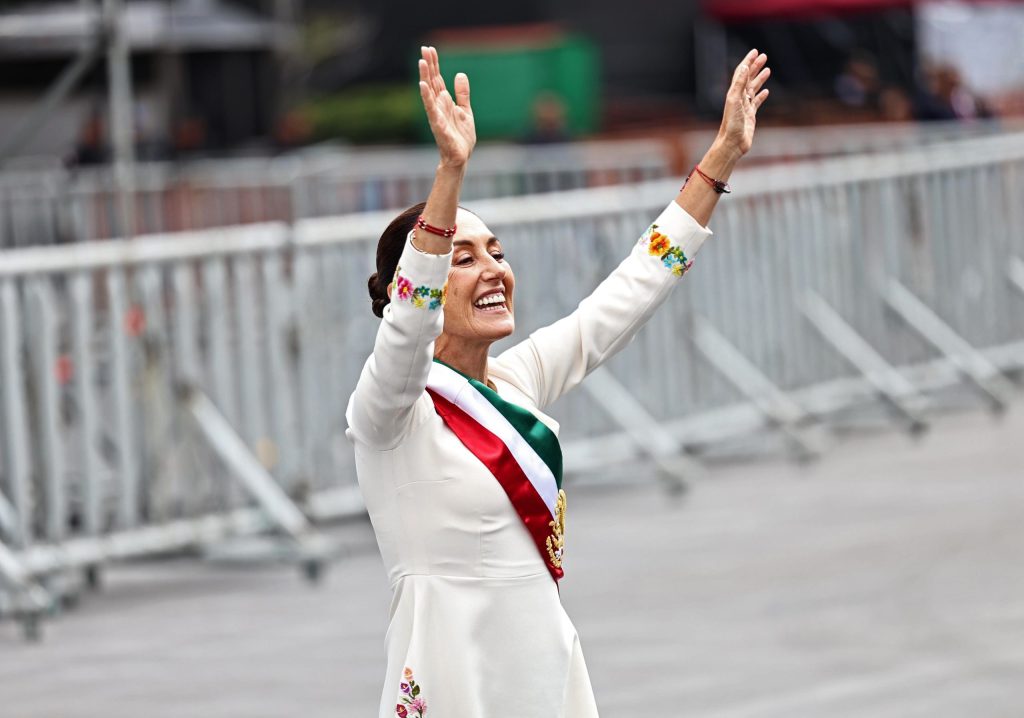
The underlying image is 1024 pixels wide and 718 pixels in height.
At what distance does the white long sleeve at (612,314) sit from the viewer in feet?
15.0

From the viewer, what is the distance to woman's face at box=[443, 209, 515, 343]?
4.18 metres

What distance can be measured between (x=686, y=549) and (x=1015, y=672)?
2531 millimetres

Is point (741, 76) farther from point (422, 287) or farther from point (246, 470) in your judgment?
point (246, 470)

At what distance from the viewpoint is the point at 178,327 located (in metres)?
9.44

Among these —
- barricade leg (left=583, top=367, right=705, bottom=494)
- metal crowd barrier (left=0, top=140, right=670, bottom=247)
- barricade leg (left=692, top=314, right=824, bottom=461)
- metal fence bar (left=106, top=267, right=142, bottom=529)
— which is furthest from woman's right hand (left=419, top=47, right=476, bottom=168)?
metal crowd barrier (left=0, top=140, right=670, bottom=247)

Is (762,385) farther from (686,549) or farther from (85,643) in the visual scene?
(85,643)

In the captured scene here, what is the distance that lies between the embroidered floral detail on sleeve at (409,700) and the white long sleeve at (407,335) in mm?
501

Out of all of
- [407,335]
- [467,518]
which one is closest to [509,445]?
[467,518]

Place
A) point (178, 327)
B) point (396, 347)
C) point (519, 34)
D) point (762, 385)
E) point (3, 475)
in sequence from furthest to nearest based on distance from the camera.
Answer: point (519, 34), point (762, 385), point (178, 327), point (3, 475), point (396, 347)

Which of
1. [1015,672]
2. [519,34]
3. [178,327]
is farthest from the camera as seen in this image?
[519,34]

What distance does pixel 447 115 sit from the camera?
3.96 metres

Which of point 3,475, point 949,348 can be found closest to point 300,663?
point 3,475

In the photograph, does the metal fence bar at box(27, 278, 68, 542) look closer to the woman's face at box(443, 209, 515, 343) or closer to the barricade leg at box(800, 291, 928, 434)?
the woman's face at box(443, 209, 515, 343)

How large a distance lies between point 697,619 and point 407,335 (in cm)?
480
